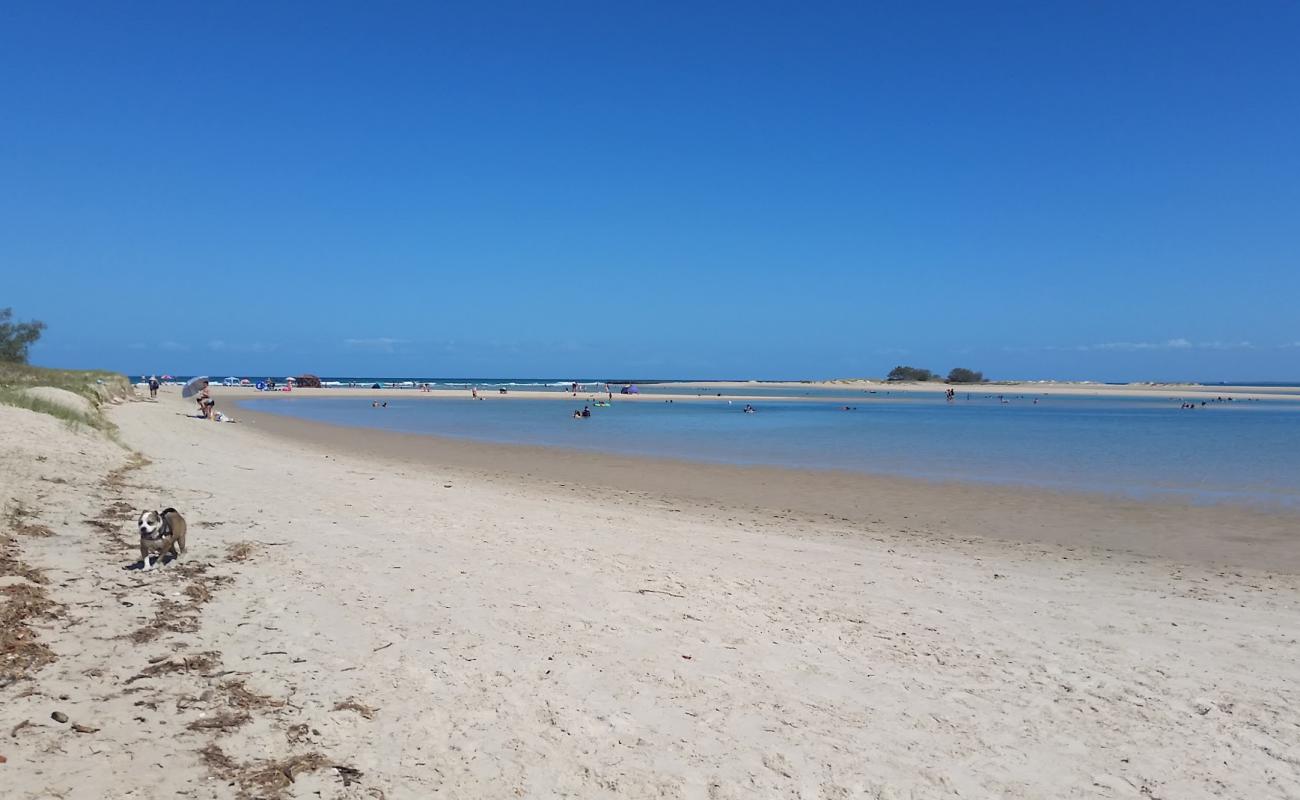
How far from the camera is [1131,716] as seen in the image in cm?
514

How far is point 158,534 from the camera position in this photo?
676cm

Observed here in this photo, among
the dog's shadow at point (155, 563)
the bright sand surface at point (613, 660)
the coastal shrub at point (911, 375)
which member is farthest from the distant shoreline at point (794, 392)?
the dog's shadow at point (155, 563)

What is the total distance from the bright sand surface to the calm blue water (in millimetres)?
8441

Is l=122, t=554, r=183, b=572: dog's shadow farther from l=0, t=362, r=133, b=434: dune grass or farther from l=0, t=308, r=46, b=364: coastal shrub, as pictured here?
l=0, t=308, r=46, b=364: coastal shrub

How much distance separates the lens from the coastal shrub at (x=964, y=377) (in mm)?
135500

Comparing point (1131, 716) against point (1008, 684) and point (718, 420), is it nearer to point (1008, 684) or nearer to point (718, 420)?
point (1008, 684)

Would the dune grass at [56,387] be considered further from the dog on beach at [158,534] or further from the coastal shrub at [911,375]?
the coastal shrub at [911,375]

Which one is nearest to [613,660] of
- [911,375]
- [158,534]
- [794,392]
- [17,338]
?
[158,534]

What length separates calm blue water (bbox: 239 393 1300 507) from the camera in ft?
62.8

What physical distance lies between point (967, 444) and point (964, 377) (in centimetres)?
11574

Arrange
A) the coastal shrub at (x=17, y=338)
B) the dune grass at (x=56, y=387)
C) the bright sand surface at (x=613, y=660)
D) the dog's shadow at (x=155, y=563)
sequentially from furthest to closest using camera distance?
the coastal shrub at (x=17, y=338)
the dune grass at (x=56, y=387)
the dog's shadow at (x=155, y=563)
the bright sand surface at (x=613, y=660)

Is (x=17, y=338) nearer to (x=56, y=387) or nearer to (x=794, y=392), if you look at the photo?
(x=56, y=387)

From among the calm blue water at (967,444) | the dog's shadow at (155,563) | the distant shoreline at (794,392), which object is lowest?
the calm blue water at (967,444)

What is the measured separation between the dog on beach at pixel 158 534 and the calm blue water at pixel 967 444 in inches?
664
